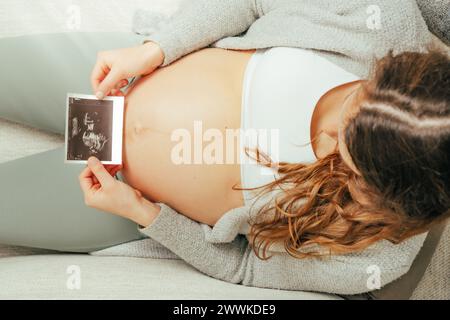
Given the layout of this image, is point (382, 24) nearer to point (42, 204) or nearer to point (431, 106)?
point (431, 106)

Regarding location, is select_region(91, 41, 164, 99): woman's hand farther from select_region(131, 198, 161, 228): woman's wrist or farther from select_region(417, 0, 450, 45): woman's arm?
select_region(417, 0, 450, 45): woman's arm

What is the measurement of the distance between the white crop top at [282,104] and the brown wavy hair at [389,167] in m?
0.04

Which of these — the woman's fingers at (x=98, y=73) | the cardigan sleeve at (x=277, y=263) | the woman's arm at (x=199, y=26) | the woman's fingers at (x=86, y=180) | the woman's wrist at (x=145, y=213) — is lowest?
the cardigan sleeve at (x=277, y=263)

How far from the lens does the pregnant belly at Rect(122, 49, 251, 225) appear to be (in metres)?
1.11

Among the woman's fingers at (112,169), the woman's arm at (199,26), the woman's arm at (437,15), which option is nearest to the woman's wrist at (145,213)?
the woman's fingers at (112,169)

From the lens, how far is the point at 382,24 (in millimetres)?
1061

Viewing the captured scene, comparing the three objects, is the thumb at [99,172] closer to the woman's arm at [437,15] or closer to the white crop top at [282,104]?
the white crop top at [282,104]

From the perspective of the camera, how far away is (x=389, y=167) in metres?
0.83

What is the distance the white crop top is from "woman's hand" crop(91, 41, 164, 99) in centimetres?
26

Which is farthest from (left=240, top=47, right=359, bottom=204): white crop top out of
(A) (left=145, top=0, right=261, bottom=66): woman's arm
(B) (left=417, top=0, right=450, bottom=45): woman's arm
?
(B) (left=417, top=0, right=450, bottom=45): woman's arm

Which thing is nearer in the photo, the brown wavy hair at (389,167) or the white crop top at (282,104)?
the brown wavy hair at (389,167)

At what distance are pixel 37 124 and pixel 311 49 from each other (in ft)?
2.64

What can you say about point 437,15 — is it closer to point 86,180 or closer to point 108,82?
point 108,82

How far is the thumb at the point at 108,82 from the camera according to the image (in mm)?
1112
